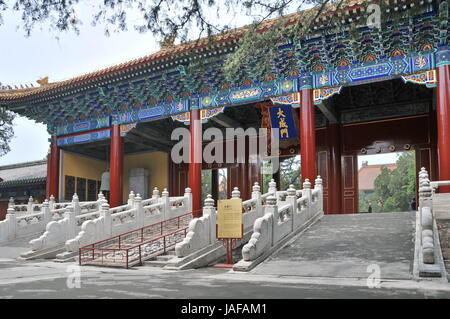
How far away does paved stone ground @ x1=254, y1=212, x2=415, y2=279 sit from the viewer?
7078mm

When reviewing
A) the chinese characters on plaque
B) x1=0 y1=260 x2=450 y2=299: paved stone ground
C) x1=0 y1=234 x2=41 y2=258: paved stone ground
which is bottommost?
x1=0 y1=234 x2=41 y2=258: paved stone ground

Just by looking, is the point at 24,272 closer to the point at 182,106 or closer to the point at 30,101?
the point at 182,106

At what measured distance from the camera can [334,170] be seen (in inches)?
607

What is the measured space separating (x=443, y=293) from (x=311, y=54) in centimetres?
830

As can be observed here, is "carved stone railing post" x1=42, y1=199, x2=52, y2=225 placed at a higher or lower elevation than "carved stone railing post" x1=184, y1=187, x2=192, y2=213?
lower

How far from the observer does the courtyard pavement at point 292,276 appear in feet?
17.7

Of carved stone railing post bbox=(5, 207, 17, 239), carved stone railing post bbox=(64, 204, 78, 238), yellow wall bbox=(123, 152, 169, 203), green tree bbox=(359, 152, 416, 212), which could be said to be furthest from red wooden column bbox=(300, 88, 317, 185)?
green tree bbox=(359, 152, 416, 212)

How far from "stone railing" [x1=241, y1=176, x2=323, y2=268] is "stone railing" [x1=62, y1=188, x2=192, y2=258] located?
395 centimetres

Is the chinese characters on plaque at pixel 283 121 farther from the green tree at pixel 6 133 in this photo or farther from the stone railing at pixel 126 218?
the green tree at pixel 6 133

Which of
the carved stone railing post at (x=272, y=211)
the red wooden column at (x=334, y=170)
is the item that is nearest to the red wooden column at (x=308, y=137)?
the carved stone railing post at (x=272, y=211)

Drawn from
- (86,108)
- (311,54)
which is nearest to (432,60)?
(311,54)

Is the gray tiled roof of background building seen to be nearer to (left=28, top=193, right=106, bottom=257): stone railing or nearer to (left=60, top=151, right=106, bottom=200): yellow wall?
(left=60, top=151, right=106, bottom=200): yellow wall

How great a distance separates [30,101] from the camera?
53.7 feet

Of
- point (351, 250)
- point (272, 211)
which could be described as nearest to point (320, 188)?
point (272, 211)
